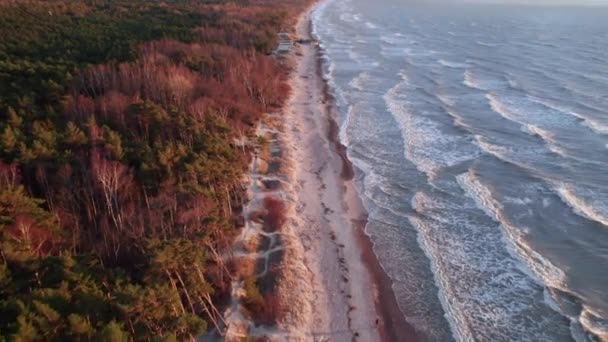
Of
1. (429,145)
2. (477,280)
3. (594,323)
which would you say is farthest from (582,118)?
(594,323)

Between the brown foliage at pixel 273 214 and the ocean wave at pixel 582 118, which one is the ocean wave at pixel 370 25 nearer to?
the ocean wave at pixel 582 118

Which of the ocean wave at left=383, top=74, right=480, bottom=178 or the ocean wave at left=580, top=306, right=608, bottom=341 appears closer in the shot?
the ocean wave at left=580, top=306, right=608, bottom=341

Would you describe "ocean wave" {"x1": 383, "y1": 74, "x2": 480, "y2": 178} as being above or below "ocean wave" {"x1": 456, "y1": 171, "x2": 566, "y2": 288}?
below

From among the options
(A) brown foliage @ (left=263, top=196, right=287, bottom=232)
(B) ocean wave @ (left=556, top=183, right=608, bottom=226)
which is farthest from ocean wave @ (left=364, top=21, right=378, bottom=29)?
(A) brown foliage @ (left=263, top=196, right=287, bottom=232)

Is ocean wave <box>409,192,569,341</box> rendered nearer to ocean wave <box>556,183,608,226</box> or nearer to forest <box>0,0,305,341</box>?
ocean wave <box>556,183,608,226</box>

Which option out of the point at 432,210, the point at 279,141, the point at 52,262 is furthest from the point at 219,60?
the point at 52,262

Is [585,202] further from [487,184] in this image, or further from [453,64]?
[453,64]

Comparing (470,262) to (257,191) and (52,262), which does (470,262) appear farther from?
(52,262)
